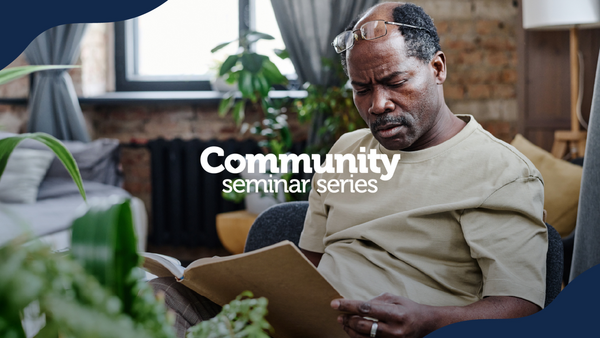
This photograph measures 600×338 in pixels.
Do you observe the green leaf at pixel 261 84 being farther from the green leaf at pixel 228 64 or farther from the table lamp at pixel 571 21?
the table lamp at pixel 571 21

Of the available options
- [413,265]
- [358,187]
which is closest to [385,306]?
[413,265]

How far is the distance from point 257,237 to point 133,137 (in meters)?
2.36

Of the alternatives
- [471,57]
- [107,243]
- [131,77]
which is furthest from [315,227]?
[131,77]

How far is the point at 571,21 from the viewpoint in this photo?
2.25 metres

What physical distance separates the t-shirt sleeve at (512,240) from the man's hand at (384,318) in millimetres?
155

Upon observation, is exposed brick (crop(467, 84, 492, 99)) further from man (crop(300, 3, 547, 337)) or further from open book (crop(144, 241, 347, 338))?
open book (crop(144, 241, 347, 338))

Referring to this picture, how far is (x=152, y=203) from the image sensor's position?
3252 mm

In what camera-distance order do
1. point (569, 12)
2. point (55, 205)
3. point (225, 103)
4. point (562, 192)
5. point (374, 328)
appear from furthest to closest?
point (225, 103), point (55, 205), point (569, 12), point (562, 192), point (374, 328)

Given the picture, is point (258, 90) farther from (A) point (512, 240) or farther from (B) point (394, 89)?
(A) point (512, 240)

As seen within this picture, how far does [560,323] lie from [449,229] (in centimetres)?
32

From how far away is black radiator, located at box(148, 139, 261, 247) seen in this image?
3186mm

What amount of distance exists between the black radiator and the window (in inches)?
19.0

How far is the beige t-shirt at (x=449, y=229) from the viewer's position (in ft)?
2.75

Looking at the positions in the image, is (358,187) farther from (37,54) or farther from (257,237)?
(37,54)
